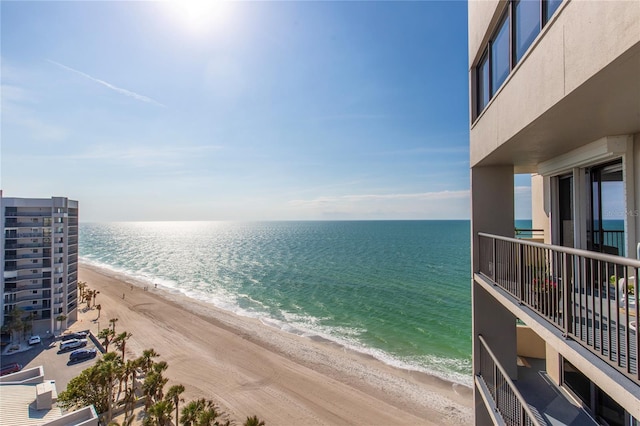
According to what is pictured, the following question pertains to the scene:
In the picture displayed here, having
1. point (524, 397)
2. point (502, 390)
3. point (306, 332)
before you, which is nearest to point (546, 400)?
point (524, 397)

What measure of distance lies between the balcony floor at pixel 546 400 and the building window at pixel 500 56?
19.8 feet

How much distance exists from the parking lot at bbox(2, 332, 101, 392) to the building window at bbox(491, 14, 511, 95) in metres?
26.2

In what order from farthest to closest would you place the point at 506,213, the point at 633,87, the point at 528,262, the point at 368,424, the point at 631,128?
1. the point at 368,424
2. the point at 506,213
3. the point at 528,262
4. the point at 631,128
5. the point at 633,87

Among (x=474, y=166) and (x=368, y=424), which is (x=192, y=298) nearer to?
(x=368, y=424)

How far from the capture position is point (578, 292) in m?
4.59

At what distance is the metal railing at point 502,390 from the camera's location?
202 inches

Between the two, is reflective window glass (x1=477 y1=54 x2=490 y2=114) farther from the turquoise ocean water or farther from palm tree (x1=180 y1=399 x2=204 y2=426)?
the turquoise ocean water

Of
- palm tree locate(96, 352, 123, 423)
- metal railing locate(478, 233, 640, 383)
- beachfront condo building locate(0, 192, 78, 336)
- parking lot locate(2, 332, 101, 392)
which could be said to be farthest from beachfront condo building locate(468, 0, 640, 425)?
beachfront condo building locate(0, 192, 78, 336)

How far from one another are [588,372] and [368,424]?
14.8m

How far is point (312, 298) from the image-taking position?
39.0 meters

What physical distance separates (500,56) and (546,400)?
6694 mm

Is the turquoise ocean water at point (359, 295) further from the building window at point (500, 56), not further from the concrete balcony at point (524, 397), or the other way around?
the building window at point (500, 56)

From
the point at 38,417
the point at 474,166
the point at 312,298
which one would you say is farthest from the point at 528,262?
the point at 312,298

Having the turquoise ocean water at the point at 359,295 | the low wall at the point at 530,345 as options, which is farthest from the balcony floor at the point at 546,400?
the turquoise ocean water at the point at 359,295
